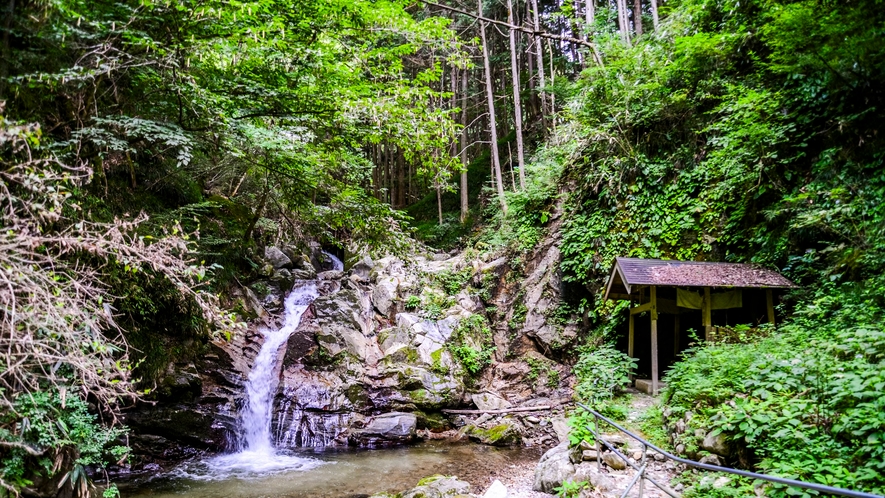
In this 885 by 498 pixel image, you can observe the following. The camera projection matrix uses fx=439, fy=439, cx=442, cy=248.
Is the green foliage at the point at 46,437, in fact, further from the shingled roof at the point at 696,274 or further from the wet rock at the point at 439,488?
the shingled roof at the point at 696,274

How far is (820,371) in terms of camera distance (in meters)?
4.48

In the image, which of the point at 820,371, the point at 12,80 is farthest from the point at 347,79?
the point at 820,371

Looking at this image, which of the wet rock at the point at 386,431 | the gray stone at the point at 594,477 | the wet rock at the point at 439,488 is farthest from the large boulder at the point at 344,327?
the gray stone at the point at 594,477

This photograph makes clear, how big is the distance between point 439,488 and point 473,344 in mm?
6384

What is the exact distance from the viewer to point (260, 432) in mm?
10109

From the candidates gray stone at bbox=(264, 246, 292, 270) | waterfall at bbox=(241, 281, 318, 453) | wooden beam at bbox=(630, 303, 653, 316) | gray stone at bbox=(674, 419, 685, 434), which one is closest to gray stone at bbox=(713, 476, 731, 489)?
gray stone at bbox=(674, 419, 685, 434)

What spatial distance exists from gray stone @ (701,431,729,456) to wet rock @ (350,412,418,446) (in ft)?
22.5

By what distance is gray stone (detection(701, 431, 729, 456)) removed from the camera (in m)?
4.76

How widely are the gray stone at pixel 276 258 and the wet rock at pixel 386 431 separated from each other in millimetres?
8016

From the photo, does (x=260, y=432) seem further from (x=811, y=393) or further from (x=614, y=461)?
(x=811, y=393)

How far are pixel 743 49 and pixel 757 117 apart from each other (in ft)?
8.42

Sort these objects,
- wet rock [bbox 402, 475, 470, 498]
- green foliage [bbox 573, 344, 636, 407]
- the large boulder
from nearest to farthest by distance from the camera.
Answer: wet rock [bbox 402, 475, 470, 498]
green foliage [bbox 573, 344, 636, 407]
the large boulder

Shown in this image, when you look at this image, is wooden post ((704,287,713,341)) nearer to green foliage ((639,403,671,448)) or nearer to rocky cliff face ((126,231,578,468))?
green foliage ((639,403,671,448))

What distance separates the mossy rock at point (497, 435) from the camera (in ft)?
31.5
